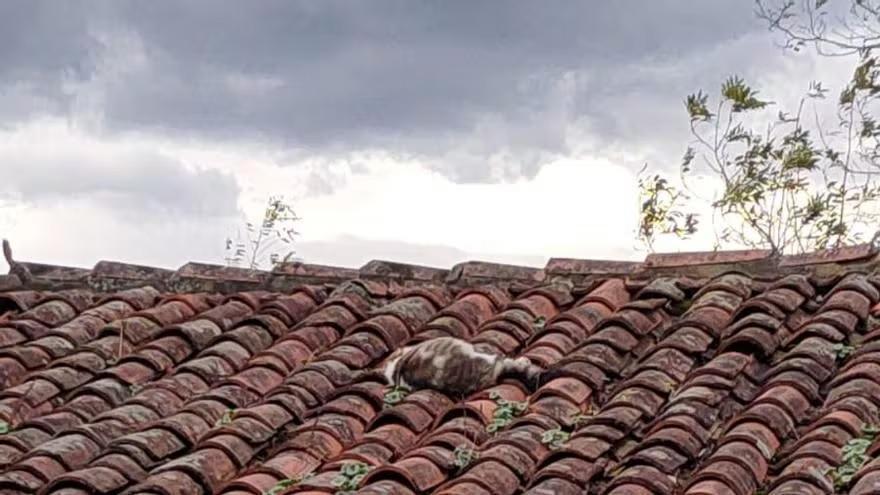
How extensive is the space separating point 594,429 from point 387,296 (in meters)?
2.62

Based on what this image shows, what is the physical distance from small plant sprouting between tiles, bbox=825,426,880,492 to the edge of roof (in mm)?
2069

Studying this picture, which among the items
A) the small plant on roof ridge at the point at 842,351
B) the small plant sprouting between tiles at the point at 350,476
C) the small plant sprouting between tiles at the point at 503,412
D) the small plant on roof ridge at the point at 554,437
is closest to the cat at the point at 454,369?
the small plant sprouting between tiles at the point at 503,412

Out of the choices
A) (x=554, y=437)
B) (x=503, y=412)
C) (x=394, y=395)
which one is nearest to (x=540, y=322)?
(x=394, y=395)

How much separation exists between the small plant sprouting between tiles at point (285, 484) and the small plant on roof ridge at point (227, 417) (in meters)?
0.71

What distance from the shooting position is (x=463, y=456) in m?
5.37

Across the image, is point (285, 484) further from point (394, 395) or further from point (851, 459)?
point (851, 459)

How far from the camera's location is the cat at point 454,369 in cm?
Result: 622

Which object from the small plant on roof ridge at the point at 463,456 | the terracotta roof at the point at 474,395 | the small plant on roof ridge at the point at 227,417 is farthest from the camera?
the small plant on roof ridge at the point at 227,417

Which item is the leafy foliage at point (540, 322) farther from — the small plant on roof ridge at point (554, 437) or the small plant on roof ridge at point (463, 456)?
the small plant on roof ridge at point (463, 456)

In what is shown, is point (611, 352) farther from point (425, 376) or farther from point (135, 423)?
point (135, 423)

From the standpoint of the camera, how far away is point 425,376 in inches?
247

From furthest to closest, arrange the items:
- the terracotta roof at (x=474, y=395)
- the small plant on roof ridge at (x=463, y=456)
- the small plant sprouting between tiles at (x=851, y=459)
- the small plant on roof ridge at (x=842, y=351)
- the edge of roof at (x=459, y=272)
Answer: the edge of roof at (x=459, y=272)
the small plant on roof ridge at (x=842, y=351)
the small plant on roof ridge at (x=463, y=456)
the terracotta roof at (x=474, y=395)
the small plant sprouting between tiles at (x=851, y=459)

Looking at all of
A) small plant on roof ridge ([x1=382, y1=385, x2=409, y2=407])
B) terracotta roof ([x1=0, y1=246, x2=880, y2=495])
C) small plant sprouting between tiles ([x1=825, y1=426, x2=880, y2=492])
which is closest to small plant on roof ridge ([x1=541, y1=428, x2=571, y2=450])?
terracotta roof ([x1=0, y1=246, x2=880, y2=495])

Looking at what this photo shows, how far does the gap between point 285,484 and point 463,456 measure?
0.74 meters
